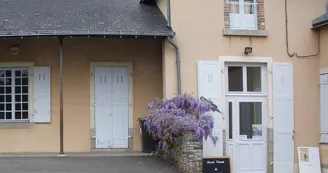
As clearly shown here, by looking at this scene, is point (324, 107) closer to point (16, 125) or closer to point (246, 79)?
point (246, 79)

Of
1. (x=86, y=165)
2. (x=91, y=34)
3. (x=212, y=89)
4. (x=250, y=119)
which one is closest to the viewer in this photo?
(x=86, y=165)

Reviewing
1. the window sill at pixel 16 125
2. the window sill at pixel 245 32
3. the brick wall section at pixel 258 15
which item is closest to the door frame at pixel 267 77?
the window sill at pixel 245 32

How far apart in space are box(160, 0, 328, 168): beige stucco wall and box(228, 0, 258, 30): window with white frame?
32cm

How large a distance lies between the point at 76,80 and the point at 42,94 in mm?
971

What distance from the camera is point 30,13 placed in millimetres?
12859

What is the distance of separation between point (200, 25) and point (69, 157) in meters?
4.50

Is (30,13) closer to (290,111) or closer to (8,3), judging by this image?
(8,3)

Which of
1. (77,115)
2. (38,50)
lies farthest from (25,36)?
(77,115)

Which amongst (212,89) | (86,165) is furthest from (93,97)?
(212,89)

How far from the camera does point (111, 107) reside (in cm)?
1305

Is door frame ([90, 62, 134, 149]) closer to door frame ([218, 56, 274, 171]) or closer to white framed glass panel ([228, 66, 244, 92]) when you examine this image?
door frame ([218, 56, 274, 171])

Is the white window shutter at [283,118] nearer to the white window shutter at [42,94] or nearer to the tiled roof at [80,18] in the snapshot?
the tiled roof at [80,18]

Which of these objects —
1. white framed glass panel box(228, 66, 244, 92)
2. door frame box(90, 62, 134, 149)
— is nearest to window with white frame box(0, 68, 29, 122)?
door frame box(90, 62, 134, 149)

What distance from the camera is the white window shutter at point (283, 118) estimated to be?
476 inches
